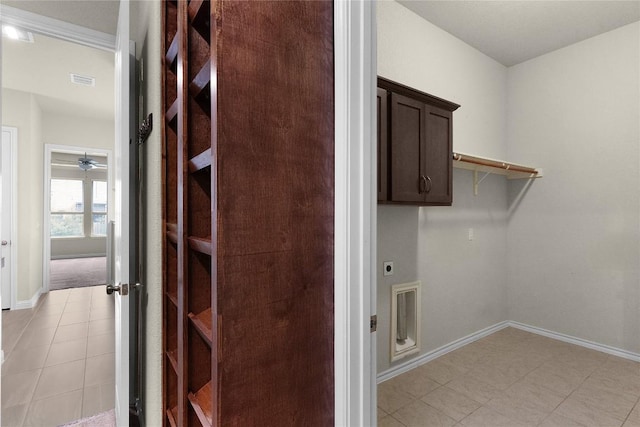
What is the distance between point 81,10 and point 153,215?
144 centimetres

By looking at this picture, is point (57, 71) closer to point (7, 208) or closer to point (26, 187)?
point (26, 187)

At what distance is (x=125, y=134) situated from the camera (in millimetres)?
1470

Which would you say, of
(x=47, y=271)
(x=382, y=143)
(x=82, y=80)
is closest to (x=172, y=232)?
(x=382, y=143)

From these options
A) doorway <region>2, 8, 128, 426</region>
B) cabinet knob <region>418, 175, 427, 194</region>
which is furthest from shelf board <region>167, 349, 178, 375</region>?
cabinet knob <region>418, 175, 427, 194</region>

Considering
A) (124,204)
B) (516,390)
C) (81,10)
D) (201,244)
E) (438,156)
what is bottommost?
(516,390)

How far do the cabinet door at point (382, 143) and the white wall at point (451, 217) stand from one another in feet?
1.05

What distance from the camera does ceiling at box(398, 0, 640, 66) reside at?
2.60 metres

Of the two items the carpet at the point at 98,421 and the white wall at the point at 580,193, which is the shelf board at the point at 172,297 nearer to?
the carpet at the point at 98,421

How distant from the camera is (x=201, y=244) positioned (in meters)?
0.89

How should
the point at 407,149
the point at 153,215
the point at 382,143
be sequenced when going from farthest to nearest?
the point at 407,149 → the point at 382,143 → the point at 153,215

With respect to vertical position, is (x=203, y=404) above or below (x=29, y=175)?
below

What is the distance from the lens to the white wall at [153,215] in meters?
1.37

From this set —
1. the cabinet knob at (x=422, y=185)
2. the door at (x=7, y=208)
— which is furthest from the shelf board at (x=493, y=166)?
the door at (x=7, y=208)

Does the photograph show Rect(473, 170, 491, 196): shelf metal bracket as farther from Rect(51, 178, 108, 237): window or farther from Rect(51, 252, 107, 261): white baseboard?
Rect(51, 252, 107, 261): white baseboard
